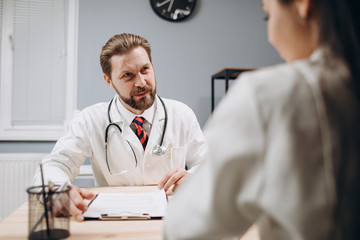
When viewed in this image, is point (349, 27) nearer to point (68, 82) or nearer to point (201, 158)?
point (201, 158)

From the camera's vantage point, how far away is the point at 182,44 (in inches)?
103

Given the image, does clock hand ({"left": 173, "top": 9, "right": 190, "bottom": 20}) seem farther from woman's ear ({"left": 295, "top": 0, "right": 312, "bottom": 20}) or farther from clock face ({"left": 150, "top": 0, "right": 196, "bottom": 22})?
woman's ear ({"left": 295, "top": 0, "right": 312, "bottom": 20})

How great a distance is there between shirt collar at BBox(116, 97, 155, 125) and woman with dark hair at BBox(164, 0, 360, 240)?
4.23 ft

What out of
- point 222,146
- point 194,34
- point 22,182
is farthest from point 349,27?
point 22,182

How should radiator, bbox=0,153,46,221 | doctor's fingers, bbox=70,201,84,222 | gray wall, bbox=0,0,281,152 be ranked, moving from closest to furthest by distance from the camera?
1. doctor's fingers, bbox=70,201,84,222
2. radiator, bbox=0,153,46,221
3. gray wall, bbox=0,0,281,152

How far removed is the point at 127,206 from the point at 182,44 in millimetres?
1960

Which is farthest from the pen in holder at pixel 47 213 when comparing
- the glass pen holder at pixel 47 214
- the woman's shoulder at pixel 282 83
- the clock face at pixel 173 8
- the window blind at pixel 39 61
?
the clock face at pixel 173 8

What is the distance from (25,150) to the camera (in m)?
2.49

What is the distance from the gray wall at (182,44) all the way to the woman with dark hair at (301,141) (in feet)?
7.59

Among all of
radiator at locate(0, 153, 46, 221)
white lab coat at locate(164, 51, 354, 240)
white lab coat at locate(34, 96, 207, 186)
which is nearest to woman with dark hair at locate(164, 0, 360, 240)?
white lab coat at locate(164, 51, 354, 240)

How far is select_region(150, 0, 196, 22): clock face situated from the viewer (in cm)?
256

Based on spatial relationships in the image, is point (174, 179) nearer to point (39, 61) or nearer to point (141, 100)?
point (141, 100)

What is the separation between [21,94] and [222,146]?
106 inches

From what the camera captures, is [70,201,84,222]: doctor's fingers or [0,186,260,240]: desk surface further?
[70,201,84,222]: doctor's fingers
